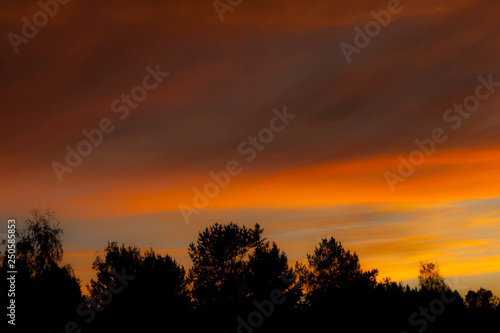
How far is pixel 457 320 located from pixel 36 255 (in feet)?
177

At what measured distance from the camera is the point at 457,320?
73375 mm

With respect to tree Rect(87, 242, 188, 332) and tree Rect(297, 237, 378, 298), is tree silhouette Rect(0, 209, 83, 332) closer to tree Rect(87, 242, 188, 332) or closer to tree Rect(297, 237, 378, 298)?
tree Rect(87, 242, 188, 332)

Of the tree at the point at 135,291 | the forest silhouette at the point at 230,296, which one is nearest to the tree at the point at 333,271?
the forest silhouette at the point at 230,296

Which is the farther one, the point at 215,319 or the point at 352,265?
the point at 352,265

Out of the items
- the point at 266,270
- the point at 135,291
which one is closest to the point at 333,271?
the point at 266,270

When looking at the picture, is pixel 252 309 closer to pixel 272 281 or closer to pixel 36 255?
pixel 272 281

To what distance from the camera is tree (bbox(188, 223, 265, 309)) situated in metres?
84.3

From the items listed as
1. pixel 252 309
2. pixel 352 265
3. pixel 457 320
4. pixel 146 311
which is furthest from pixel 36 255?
pixel 457 320

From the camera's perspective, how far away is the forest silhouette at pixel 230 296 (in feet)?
242

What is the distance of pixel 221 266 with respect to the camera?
8900 cm

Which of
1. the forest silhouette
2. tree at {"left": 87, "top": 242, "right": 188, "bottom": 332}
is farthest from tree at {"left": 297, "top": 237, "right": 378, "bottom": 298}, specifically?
tree at {"left": 87, "top": 242, "right": 188, "bottom": 332}

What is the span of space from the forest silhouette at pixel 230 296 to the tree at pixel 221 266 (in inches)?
5.9

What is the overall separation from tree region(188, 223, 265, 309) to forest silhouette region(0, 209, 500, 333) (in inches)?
5.9

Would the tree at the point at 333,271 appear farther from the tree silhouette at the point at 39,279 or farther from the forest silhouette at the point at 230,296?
the tree silhouette at the point at 39,279
